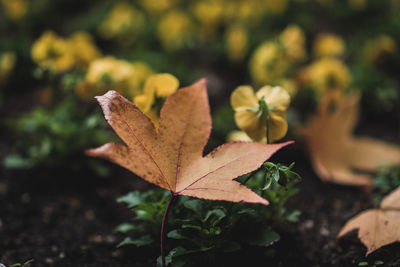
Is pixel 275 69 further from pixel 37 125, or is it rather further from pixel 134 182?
pixel 37 125

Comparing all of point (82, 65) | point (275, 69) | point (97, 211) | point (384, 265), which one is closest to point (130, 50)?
point (82, 65)

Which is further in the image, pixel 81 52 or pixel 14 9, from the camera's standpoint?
pixel 14 9

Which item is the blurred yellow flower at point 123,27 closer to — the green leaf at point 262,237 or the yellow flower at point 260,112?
the yellow flower at point 260,112

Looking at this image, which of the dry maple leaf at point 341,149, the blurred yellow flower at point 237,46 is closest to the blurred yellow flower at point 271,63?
the blurred yellow flower at point 237,46

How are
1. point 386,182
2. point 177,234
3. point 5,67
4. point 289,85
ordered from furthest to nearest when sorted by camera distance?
point 5,67, point 289,85, point 386,182, point 177,234

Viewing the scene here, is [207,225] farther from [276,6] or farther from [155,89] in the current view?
[276,6]

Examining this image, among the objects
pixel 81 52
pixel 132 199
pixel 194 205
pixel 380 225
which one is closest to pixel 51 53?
pixel 81 52
